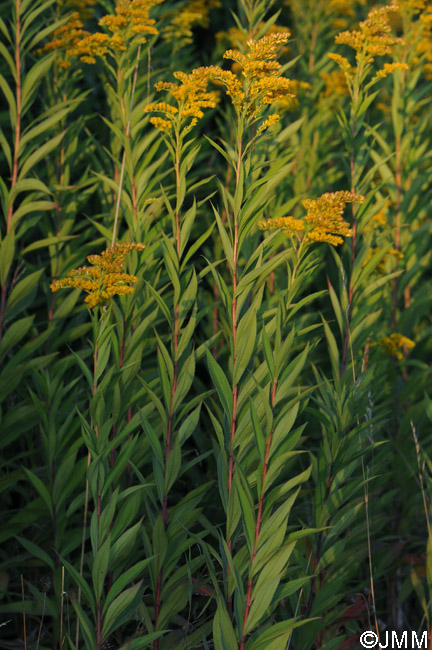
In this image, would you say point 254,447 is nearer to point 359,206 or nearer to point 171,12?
point 359,206

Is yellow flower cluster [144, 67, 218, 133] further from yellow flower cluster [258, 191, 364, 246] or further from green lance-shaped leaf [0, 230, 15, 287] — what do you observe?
green lance-shaped leaf [0, 230, 15, 287]

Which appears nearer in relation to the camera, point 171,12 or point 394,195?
point 394,195

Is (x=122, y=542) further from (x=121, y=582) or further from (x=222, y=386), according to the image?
(x=222, y=386)

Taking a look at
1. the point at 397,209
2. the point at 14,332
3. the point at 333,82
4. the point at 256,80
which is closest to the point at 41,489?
the point at 14,332

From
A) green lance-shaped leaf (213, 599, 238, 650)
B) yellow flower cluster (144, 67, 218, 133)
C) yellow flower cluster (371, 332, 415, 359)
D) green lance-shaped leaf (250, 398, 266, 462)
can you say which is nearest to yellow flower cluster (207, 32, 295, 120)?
yellow flower cluster (144, 67, 218, 133)

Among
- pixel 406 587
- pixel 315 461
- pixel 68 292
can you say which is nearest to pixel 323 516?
pixel 315 461

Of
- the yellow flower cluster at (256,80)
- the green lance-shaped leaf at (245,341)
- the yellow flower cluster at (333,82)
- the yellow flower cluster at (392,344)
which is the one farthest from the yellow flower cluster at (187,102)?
the yellow flower cluster at (333,82)

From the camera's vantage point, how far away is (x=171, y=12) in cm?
374

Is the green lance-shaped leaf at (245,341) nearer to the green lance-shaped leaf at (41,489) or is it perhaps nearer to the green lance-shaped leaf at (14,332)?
the green lance-shaped leaf at (41,489)

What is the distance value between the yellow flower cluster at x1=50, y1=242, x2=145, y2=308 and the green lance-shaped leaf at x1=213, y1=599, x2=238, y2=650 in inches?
31.2

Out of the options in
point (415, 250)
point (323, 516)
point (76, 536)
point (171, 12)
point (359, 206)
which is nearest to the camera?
point (323, 516)

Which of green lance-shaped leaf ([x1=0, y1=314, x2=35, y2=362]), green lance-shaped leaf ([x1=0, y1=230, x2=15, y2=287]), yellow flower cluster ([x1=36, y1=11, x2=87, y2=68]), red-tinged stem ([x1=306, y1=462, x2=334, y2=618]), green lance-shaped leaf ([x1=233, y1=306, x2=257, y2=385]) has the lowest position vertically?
red-tinged stem ([x1=306, y1=462, x2=334, y2=618])

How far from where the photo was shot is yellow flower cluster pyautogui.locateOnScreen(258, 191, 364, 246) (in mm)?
1854

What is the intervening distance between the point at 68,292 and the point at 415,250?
63.7 inches
